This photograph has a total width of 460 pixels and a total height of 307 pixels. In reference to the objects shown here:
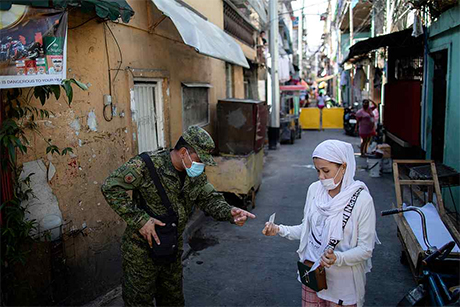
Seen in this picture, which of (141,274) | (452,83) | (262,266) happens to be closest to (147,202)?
(141,274)

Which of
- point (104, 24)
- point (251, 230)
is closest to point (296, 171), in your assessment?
point (251, 230)

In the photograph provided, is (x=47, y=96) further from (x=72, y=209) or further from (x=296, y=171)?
→ (x=296, y=171)

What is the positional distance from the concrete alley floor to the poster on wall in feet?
8.62

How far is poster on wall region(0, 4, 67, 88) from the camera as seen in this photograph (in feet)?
9.62

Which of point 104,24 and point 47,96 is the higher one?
point 104,24

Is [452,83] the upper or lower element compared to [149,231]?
upper

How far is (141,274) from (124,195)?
23.7 inches

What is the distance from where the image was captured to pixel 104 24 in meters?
4.39

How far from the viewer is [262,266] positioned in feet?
16.4

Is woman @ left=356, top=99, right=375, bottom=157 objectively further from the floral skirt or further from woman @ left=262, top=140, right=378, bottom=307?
the floral skirt

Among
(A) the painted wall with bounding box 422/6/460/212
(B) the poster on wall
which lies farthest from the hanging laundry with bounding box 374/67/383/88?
(B) the poster on wall

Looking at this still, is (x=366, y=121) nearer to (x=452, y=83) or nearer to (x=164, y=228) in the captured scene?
(x=452, y=83)

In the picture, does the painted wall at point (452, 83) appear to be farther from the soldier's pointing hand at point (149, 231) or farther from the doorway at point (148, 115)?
the soldier's pointing hand at point (149, 231)

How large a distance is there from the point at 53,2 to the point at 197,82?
4.57m
